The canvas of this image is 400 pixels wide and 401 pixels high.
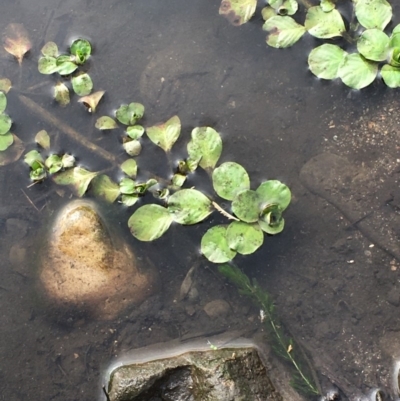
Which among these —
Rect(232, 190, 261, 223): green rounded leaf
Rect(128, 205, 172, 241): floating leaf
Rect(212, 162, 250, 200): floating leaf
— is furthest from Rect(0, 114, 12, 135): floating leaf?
Rect(232, 190, 261, 223): green rounded leaf

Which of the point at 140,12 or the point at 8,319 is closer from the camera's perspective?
the point at 8,319

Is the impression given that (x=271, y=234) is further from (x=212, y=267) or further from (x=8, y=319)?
(x=8, y=319)

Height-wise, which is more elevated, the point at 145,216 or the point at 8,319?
the point at 145,216

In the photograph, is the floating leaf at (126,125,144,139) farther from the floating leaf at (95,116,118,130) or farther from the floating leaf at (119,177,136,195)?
the floating leaf at (119,177,136,195)

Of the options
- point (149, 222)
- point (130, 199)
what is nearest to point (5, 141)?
point (130, 199)

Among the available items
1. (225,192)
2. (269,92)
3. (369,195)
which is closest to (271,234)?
(225,192)

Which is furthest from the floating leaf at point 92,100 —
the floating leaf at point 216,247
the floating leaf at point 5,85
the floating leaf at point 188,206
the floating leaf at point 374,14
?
the floating leaf at point 374,14
